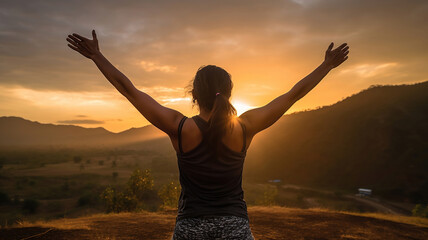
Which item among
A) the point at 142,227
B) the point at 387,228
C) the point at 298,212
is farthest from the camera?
the point at 298,212

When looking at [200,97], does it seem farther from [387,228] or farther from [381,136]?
[381,136]

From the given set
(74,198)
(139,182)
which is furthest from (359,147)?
(74,198)

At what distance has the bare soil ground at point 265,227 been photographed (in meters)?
7.85

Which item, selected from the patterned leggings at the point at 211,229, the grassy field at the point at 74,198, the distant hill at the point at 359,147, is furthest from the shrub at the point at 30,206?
the distant hill at the point at 359,147

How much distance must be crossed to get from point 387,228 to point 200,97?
36.3ft

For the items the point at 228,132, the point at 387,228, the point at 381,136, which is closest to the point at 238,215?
the point at 228,132

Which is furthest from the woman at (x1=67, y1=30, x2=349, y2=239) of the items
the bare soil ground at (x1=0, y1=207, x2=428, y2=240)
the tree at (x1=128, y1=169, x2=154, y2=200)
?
the tree at (x1=128, y1=169, x2=154, y2=200)

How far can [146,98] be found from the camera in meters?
1.68

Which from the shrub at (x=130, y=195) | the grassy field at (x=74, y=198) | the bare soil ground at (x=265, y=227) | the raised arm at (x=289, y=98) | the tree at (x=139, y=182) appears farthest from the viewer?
the grassy field at (x=74, y=198)

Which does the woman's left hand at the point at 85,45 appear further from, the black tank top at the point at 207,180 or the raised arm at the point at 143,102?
the black tank top at the point at 207,180

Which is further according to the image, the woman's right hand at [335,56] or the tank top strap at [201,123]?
the woman's right hand at [335,56]

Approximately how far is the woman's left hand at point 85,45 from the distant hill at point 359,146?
4643cm

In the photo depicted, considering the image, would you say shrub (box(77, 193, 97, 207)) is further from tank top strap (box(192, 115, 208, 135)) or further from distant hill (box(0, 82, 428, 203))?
tank top strap (box(192, 115, 208, 135))

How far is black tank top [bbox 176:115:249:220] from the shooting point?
1.68 m
